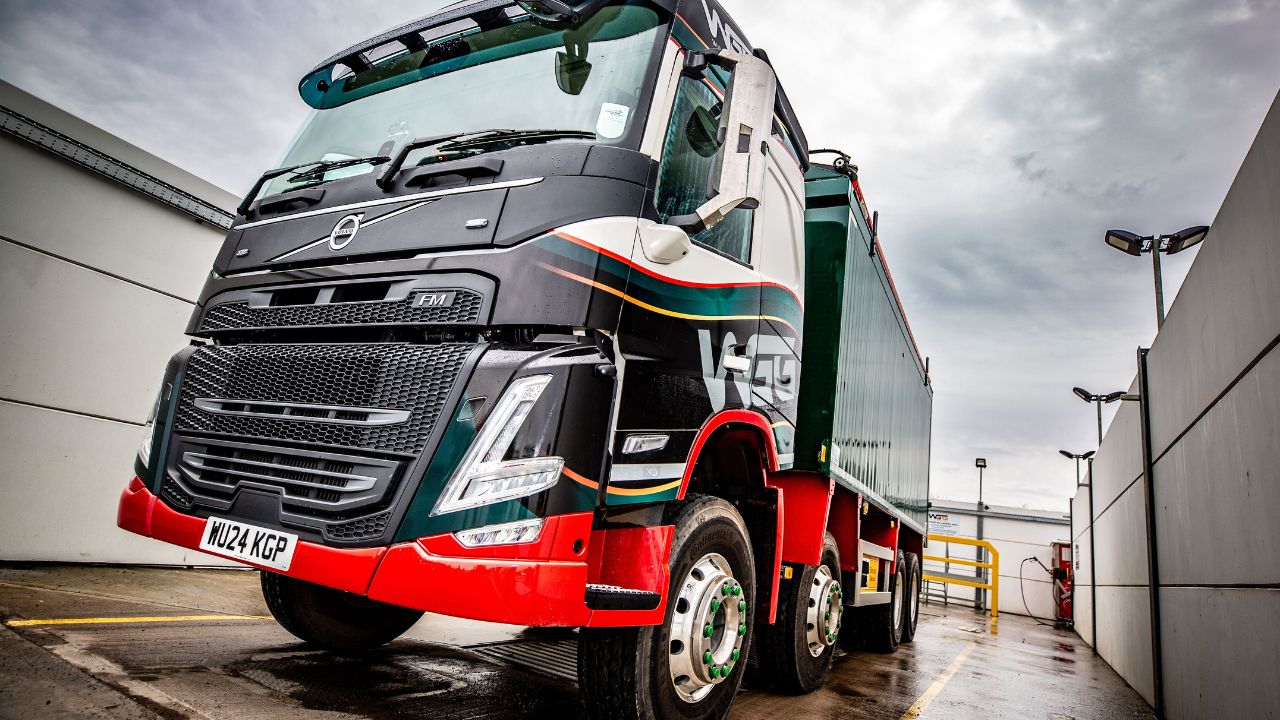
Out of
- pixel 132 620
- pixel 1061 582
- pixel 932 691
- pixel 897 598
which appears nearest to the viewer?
pixel 132 620

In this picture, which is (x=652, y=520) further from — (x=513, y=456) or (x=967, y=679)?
(x=967, y=679)

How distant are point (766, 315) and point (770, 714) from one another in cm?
215

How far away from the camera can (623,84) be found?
277cm

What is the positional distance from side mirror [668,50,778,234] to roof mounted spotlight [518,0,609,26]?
1.82 ft

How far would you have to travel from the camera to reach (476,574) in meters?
2.07

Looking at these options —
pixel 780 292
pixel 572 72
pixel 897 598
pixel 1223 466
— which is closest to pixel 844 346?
pixel 780 292

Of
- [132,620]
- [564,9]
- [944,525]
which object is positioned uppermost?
[944,525]

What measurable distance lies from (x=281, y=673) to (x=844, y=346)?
12.0 ft

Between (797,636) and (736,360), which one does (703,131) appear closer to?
(736,360)

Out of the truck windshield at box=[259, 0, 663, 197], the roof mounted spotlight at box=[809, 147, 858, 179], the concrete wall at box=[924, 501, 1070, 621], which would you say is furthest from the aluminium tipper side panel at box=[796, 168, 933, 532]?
the concrete wall at box=[924, 501, 1070, 621]

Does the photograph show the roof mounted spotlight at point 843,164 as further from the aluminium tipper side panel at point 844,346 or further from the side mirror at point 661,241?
the side mirror at point 661,241

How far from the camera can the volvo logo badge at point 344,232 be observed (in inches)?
107

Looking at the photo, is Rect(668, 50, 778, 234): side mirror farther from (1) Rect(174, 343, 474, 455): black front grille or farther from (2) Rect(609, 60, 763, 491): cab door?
(1) Rect(174, 343, 474, 455): black front grille

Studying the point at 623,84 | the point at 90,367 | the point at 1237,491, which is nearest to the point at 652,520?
the point at 623,84
